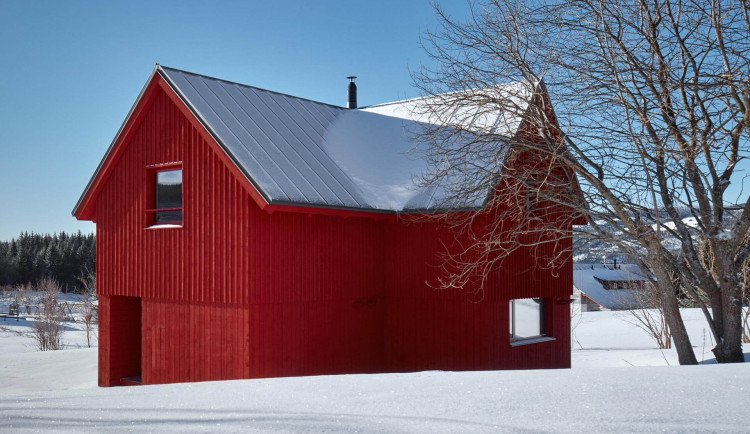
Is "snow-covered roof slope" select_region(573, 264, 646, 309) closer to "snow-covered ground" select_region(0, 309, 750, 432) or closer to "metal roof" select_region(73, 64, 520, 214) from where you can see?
"metal roof" select_region(73, 64, 520, 214)

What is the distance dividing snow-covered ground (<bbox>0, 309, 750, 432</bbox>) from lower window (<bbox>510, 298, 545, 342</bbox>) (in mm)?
7135

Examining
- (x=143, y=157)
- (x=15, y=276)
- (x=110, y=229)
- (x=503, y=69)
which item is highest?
(x=503, y=69)

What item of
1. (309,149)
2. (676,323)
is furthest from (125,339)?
(676,323)

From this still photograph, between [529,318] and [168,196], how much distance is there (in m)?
8.91

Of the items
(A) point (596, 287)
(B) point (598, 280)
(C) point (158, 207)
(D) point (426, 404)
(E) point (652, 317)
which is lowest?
(A) point (596, 287)

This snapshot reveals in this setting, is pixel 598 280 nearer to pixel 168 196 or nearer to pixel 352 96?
pixel 352 96

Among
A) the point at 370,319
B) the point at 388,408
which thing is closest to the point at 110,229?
the point at 370,319

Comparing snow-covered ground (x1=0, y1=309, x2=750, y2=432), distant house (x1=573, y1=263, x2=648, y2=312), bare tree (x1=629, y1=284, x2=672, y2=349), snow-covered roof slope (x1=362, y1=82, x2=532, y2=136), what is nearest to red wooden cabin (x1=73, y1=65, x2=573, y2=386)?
snow-covered roof slope (x1=362, y1=82, x2=532, y2=136)

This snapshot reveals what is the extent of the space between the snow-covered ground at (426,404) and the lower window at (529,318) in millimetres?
7135

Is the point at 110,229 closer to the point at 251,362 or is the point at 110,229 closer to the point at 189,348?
the point at 189,348

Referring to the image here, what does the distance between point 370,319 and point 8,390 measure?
8307mm

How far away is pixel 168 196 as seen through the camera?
538 inches

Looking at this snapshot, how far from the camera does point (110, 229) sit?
48.3ft

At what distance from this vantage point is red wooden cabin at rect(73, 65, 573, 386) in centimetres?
1203
